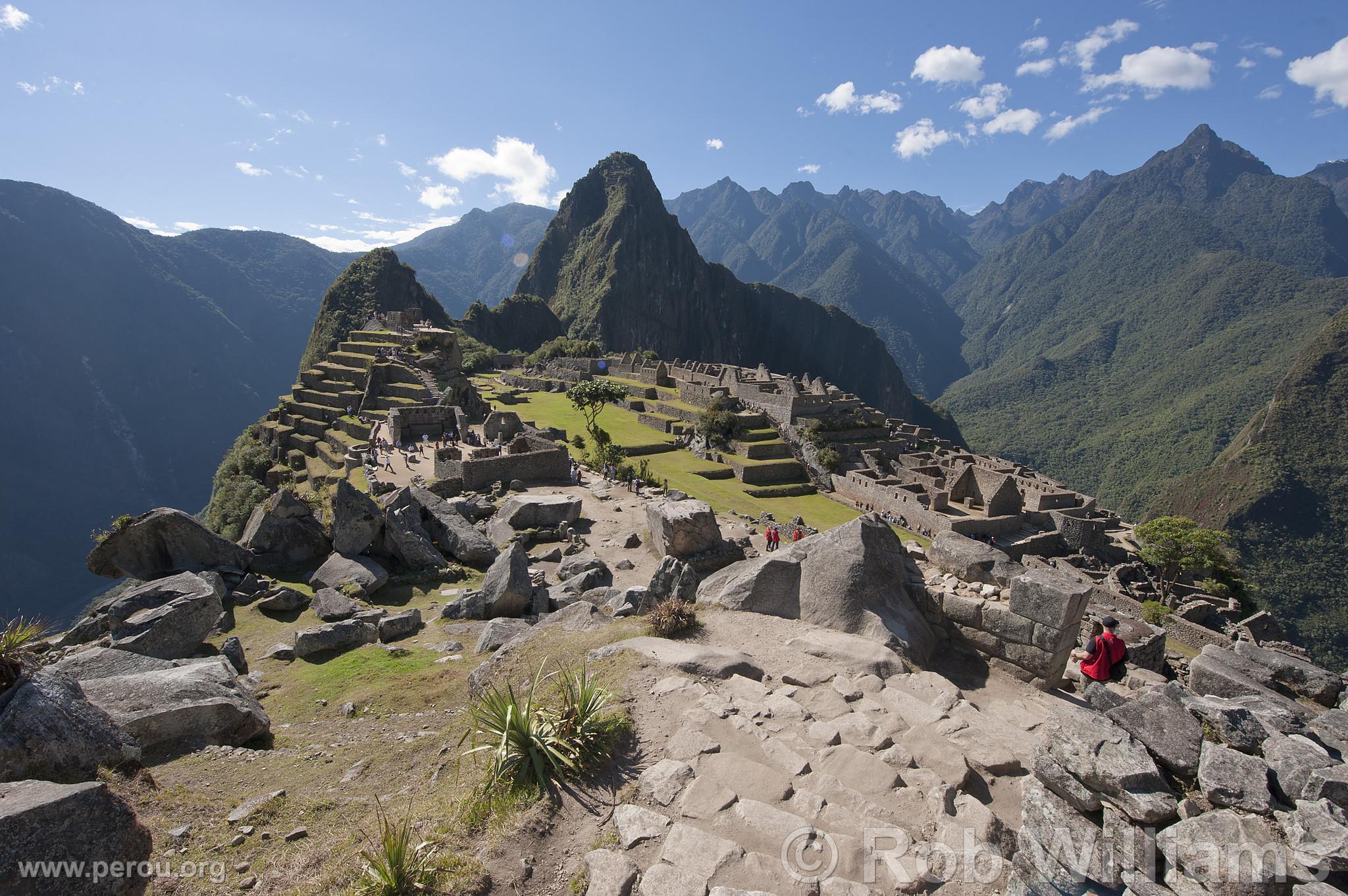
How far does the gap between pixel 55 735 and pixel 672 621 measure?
5951 millimetres

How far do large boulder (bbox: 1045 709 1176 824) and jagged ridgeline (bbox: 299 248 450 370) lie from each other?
316ft

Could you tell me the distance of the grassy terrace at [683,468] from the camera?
36281 mm

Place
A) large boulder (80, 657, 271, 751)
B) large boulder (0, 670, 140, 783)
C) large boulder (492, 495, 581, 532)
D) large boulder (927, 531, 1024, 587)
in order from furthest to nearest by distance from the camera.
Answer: large boulder (492, 495, 581, 532) → large boulder (927, 531, 1024, 587) → large boulder (80, 657, 271, 751) → large boulder (0, 670, 140, 783)

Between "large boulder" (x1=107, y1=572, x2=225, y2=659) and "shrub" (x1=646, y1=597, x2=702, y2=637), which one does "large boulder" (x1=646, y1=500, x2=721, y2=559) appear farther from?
"large boulder" (x1=107, y1=572, x2=225, y2=659)

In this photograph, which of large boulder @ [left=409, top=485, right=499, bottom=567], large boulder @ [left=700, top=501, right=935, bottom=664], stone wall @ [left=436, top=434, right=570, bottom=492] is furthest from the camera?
stone wall @ [left=436, top=434, right=570, bottom=492]

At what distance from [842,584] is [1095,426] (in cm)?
13589

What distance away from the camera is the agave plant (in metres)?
4.91

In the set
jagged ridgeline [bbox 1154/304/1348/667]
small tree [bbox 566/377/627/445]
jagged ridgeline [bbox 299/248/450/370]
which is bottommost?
jagged ridgeline [bbox 1154/304/1348/667]

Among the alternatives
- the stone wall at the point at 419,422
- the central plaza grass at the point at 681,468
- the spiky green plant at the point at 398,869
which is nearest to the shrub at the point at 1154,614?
the central plaza grass at the point at 681,468

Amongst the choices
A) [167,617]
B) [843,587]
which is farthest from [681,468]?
[167,617]

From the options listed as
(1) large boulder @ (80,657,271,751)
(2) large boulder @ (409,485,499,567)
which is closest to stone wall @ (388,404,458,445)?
(2) large boulder @ (409,485,499,567)

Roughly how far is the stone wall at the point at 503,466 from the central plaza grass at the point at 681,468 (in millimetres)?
9920

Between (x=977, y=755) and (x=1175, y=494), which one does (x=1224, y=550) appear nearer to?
(x=977, y=755)

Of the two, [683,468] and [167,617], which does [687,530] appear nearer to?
[167,617]
